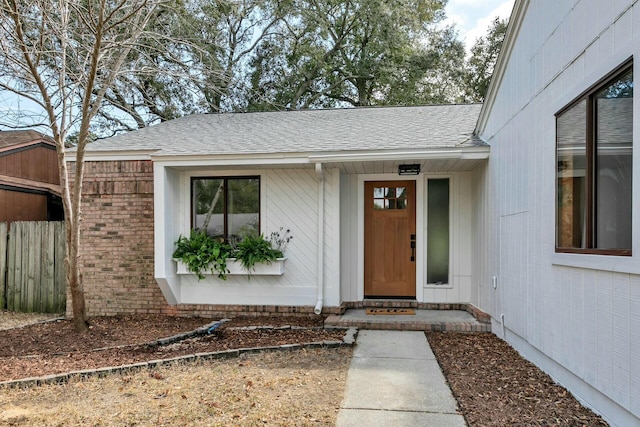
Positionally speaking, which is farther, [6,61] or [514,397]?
[6,61]

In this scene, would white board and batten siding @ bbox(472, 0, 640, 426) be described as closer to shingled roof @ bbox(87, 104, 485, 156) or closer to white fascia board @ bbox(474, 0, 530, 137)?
white fascia board @ bbox(474, 0, 530, 137)

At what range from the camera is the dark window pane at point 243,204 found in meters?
6.93

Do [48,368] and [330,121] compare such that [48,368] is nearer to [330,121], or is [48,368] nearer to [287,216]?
[287,216]

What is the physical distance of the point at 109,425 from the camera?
3020 millimetres

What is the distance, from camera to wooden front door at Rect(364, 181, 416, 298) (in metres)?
7.07

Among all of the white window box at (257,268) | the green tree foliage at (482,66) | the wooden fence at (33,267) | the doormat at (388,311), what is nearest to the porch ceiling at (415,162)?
the white window box at (257,268)

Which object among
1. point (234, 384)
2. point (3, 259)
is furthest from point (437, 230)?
point (3, 259)

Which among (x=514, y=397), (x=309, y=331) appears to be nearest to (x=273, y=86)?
(x=309, y=331)

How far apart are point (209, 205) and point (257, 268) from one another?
1.41 meters

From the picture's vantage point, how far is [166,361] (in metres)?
4.32

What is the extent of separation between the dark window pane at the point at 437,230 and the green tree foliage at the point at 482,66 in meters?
12.5

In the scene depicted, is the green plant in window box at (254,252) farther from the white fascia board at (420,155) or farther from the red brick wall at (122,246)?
the white fascia board at (420,155)

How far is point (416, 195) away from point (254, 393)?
4.49m

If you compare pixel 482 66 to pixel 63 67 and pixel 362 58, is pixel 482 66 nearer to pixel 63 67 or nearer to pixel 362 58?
pixel 362 58
